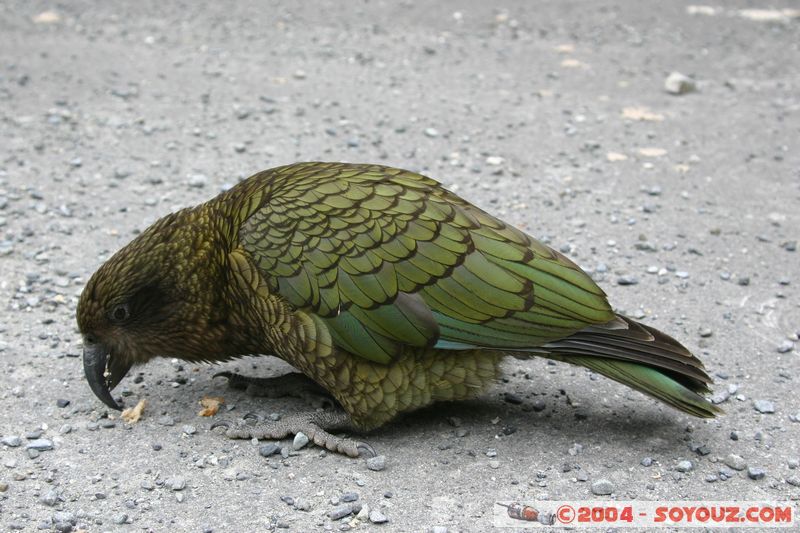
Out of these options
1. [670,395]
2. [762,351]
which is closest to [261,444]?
[670,395]

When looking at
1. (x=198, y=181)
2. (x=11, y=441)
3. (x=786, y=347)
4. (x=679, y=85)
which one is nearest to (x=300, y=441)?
(x=11, y=441)

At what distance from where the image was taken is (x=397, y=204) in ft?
13.9

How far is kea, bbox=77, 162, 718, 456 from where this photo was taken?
407cm

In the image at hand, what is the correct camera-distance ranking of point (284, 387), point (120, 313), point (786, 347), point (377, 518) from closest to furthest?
point (377, 518), point (120, 313), point (284, 387), point (786, 347)

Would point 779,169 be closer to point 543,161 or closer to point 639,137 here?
point 639,137

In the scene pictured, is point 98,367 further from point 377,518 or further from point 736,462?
point 736,462

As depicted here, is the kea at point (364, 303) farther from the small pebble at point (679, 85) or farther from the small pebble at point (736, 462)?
the small pebble at point (679, 85)

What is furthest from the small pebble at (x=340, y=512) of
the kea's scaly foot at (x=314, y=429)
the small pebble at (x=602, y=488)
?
the small pebble at (x=602, y=488)

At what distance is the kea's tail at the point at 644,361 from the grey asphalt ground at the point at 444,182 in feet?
0.94

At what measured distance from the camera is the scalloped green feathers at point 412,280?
4.07 metres

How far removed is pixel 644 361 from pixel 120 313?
8.05 feet

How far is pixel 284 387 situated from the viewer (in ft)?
15.7

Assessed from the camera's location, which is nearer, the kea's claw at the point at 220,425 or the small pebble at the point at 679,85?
the kea's claw at the point at 220,425

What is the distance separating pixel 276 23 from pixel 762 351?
25.9ft
